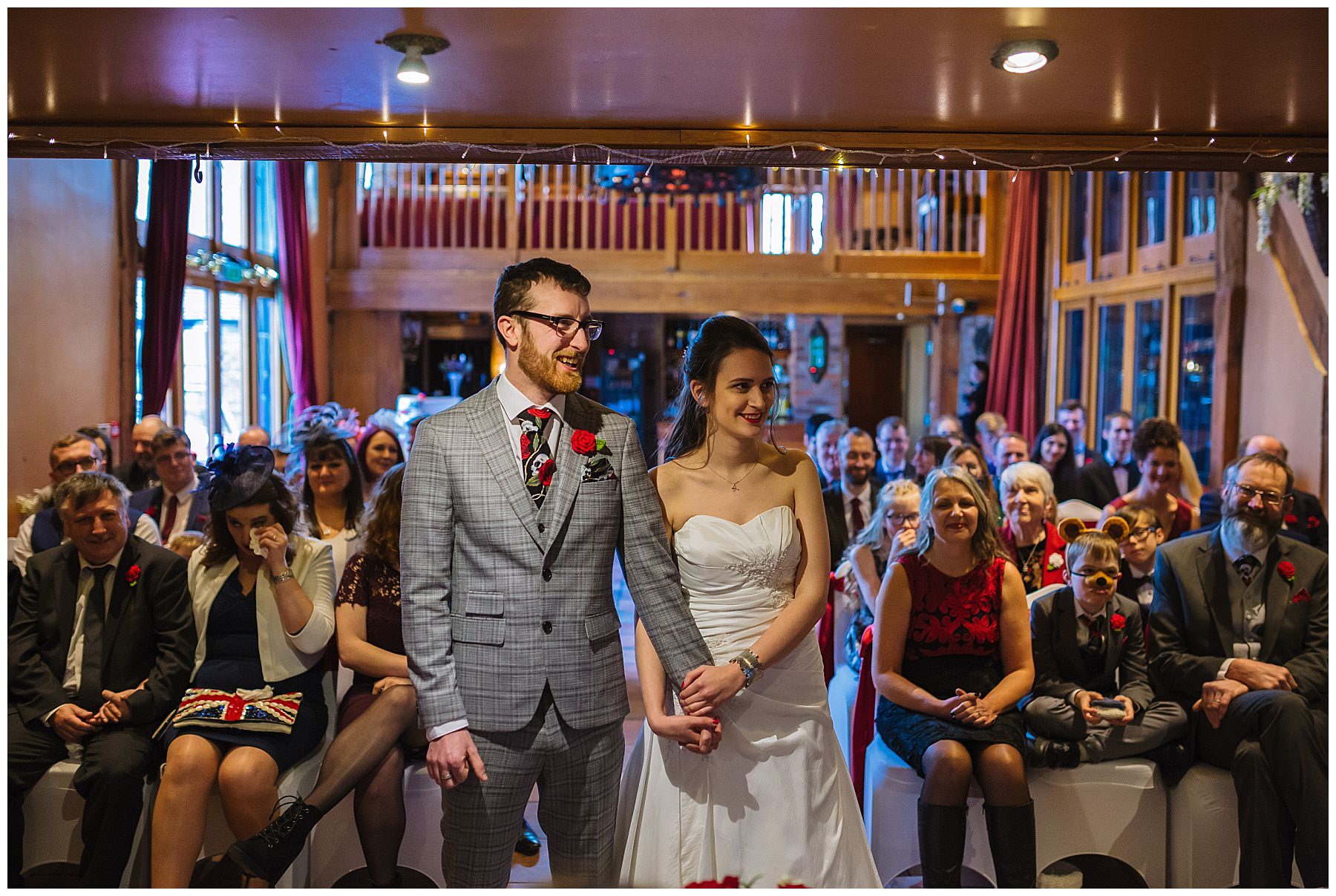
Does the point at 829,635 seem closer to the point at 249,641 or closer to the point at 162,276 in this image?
the point at 249,641

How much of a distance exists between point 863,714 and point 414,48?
7.96 ft

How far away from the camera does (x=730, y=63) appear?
270cm

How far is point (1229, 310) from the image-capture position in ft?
24.0

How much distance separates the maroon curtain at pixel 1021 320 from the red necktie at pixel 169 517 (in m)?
7.58

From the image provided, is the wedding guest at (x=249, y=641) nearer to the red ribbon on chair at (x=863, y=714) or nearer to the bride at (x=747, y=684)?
the bride at (x=747, y=684)

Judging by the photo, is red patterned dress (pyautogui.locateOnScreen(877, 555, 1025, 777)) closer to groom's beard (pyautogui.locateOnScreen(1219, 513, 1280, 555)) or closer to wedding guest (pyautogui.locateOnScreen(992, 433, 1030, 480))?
groom's beard (pyautogui.locateOnScreen(1219, 513, 1280, 555))

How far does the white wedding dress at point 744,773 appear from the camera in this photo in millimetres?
2572

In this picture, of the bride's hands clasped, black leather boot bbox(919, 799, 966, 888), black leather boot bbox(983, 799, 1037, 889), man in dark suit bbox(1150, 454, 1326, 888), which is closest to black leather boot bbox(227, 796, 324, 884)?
the bride's hands clasped

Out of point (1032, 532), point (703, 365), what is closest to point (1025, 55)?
point (703, 365)

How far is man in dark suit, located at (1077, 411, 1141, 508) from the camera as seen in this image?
6.34 m

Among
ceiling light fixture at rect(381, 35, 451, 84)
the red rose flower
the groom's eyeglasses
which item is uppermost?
ceiling light fixture at rect(381, 35, 451, 84)

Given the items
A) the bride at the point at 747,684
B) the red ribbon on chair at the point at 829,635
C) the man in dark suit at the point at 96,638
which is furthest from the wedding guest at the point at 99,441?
the bride at the point at 747,684

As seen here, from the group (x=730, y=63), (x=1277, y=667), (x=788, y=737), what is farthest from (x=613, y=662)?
(x=1277, y=667)

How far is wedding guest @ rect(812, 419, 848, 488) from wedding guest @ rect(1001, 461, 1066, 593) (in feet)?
5.52
